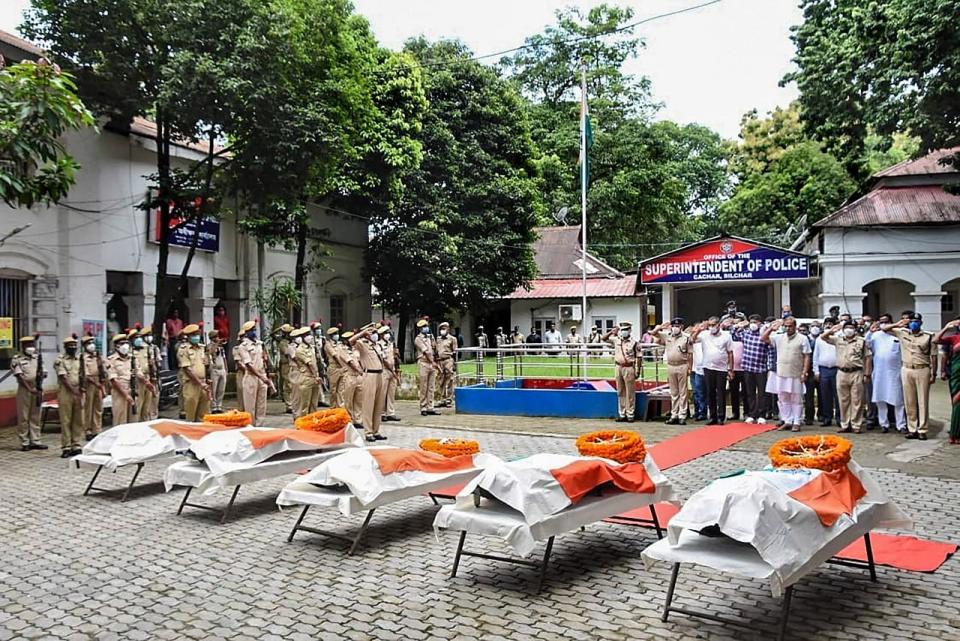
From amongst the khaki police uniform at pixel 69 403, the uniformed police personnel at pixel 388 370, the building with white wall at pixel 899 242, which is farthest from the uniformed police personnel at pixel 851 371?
the building with white wall at pixel 899 242

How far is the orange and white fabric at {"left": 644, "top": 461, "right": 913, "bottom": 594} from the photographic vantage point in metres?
4.66

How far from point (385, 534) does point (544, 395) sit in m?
8.69

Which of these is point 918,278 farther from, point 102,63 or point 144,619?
point 144,619

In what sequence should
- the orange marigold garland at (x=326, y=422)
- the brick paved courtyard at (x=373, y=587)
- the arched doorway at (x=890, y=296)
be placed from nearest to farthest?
the brick paved courtyard at (x=373, y=587), the orange marigold garland at (x=326, y=422), the arched doorway at (x=890, y=296)

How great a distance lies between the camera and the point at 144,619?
5.28m

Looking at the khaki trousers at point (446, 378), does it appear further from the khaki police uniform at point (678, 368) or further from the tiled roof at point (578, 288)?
the tiled roof at point (578, 288)

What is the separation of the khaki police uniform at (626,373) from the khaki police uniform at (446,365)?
3.78m

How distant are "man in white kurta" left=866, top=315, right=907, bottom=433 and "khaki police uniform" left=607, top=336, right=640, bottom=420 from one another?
367 cm

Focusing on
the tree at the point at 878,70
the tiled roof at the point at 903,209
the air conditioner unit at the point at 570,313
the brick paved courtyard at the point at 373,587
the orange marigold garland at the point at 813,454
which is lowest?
the brick paved courtyard at the point at 373,587

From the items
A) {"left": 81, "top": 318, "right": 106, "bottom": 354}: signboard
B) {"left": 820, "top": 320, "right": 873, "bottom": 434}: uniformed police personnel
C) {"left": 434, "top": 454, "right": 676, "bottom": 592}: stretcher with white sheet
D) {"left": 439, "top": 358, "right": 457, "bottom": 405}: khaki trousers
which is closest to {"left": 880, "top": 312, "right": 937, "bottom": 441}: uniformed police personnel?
{"left": 820, "top": 320, "right": 873, "bottom": 434}: uniformed police personnel

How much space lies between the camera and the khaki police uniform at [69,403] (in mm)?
11961

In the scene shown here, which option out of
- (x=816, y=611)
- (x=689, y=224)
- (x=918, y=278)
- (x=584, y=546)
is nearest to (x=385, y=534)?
(x=584, y=546)

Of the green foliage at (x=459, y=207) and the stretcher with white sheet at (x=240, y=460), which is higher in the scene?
the green foliage at (x=459, y=207)

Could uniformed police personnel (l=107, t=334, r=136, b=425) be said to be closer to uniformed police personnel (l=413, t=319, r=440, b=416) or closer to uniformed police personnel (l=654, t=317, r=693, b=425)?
uniformed police personnel (l=413, t=319, r=440, b=416)
